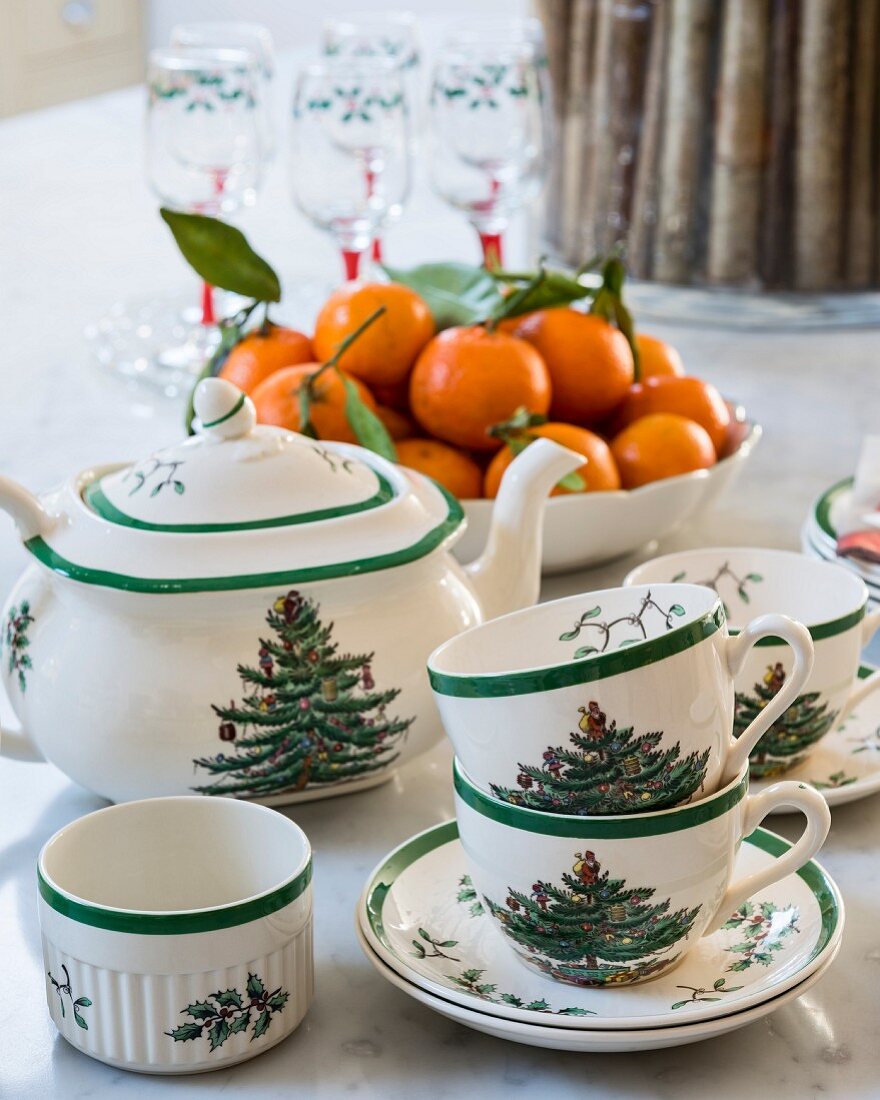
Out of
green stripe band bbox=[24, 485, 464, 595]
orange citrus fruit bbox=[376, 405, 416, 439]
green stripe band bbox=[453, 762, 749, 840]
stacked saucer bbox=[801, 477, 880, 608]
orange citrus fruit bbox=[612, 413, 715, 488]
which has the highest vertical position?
green stripe band bbox=[24, 485, 464, 595]

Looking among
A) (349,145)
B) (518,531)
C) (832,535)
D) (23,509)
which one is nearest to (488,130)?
(349,145)

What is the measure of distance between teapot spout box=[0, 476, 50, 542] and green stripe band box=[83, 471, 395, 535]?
0.02 m

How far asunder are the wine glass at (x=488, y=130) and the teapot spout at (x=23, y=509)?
62 centimetres

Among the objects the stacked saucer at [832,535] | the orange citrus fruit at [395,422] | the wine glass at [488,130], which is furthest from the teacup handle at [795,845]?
the wine glass at [488,130]

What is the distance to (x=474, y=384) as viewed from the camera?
86 cm

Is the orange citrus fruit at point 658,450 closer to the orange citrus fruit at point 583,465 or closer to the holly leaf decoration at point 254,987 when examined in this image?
the orange citrus fruit at point 583,465

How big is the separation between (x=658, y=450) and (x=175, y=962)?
0.51m

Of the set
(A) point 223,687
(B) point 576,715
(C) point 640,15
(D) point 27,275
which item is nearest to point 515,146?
(C) point 640,15

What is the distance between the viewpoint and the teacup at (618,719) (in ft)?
1.53

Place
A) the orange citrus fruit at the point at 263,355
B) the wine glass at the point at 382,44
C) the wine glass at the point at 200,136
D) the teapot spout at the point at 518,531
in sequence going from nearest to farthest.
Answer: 1. the teapot spout at the point at 518,531
2. the orange citrus fruit at the point at 263,355
3. the wine glass at the point at 200,136
4. the wine glass at the point at 382,44

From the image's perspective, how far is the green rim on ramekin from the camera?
1.71ft

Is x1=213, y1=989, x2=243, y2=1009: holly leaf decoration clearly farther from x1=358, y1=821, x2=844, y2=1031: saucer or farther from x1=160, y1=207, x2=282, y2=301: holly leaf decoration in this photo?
x1=160, y1=207, x2=282, y2=301: holly leaf decoration

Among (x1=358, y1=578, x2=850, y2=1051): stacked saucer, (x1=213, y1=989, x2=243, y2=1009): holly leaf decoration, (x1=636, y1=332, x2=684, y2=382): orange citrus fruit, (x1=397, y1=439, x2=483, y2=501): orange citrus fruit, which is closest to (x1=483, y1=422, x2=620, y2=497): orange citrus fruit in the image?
(x1=397, y1=439, x2=483, y2=501): orange citrus fruit

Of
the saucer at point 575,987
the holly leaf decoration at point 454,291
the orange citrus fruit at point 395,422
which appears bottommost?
the saucer at point 575,987
